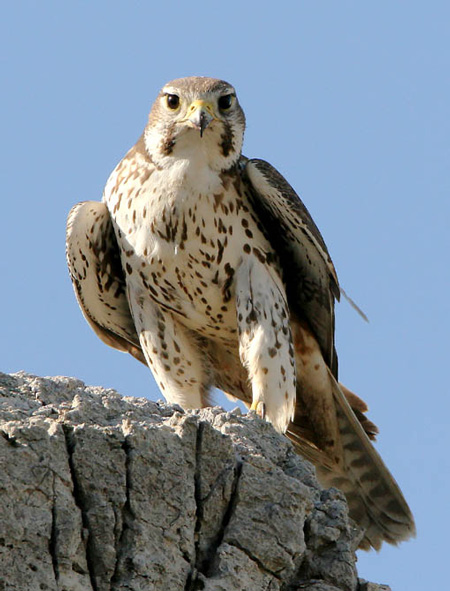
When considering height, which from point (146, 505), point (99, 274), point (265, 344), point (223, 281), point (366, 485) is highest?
point (99, 274)

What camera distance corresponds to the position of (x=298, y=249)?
915cm

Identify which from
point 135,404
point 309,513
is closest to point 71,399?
point 135,404

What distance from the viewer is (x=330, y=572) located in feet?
19.8

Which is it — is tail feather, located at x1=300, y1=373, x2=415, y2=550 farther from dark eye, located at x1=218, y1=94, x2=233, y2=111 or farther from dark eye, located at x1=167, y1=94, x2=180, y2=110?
dark eye, located at x1=167, y1=94, x2=180, y2=110

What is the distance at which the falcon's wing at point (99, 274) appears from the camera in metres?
9.15

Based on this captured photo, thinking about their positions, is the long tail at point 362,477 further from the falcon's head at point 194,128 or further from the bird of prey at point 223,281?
the falcon's head at point 194,128

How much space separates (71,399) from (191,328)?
3003 mm

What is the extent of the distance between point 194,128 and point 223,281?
1033 mm

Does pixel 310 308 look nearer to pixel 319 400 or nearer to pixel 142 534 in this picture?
pixel 319 400

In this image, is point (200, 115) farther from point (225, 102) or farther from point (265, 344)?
point (265, 344)

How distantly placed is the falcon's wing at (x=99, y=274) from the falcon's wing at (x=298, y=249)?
1090 millimetres

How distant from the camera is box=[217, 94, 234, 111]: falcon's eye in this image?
8.71 m

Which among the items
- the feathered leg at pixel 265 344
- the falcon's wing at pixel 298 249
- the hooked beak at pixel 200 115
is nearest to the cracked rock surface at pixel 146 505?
the feathered leg at pixel 265 344

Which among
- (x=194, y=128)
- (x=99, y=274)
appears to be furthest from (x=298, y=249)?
(x=99, y=274)
